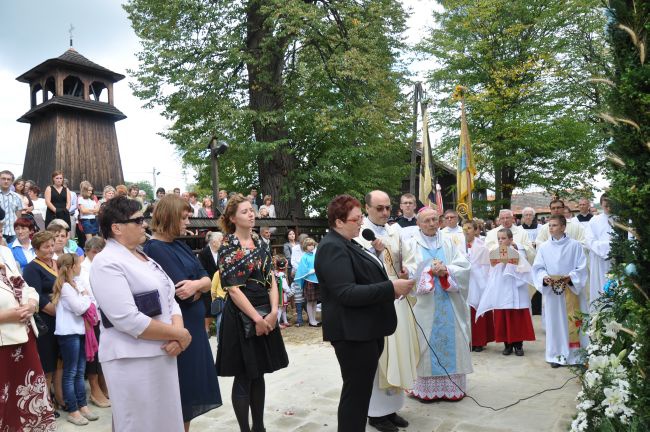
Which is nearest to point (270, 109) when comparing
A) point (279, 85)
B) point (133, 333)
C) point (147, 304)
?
point (279, 85)

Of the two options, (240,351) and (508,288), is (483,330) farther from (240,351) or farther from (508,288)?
(240,351)

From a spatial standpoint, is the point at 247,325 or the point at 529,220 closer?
the point at 247,325

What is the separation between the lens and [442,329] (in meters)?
5.59

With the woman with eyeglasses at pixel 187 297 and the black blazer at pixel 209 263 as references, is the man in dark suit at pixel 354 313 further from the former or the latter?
the black blazer at pixel 209 263

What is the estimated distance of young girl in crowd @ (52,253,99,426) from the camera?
535 cm

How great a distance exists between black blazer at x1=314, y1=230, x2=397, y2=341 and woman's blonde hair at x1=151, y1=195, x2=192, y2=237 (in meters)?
1.04

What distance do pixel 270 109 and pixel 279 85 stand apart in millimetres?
857

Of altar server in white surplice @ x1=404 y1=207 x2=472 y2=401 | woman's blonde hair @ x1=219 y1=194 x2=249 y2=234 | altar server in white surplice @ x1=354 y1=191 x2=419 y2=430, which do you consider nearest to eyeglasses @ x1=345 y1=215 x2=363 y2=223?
altar server in white surplice @ x1=354 y1=191 x2=419 y2=430

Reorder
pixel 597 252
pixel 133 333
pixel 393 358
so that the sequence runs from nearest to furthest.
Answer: pixel 133 333 → pixel 393 358 → pixel 597 252

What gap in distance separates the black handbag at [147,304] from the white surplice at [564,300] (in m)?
5.65

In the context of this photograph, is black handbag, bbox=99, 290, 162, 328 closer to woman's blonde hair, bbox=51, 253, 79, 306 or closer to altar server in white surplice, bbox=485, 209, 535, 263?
woman's blonde hair, bbox=51, 253, 79, 306

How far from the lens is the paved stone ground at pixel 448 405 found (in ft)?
15.7

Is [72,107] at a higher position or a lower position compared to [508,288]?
higher

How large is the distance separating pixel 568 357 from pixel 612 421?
4100 millimetres
